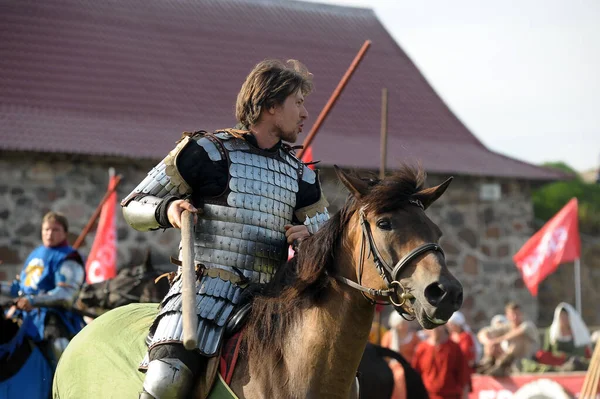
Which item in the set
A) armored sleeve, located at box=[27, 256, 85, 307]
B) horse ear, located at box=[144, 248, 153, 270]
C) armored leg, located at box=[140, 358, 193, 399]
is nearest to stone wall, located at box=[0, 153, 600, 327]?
horse ear, located at box=[144, 248, 153, 270]

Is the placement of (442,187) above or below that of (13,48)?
below

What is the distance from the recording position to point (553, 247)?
47.1 ft

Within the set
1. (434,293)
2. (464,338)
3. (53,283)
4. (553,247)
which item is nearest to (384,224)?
(434,293)

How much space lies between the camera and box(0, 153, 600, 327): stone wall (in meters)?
14.9

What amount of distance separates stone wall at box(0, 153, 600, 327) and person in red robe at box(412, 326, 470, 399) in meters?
2.74

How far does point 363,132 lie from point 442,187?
14253 millimetres

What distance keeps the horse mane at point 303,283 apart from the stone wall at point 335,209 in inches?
303

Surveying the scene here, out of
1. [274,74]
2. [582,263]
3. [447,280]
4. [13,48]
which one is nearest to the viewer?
[447,280]

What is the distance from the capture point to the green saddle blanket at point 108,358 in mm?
4516

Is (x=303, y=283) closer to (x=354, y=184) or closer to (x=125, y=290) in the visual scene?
(x=354, y=184)

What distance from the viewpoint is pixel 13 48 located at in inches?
653

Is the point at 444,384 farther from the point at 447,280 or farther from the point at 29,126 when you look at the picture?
the point at 29,126

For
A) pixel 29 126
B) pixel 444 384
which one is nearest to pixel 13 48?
pixel 29 126

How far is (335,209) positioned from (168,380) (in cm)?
1243
